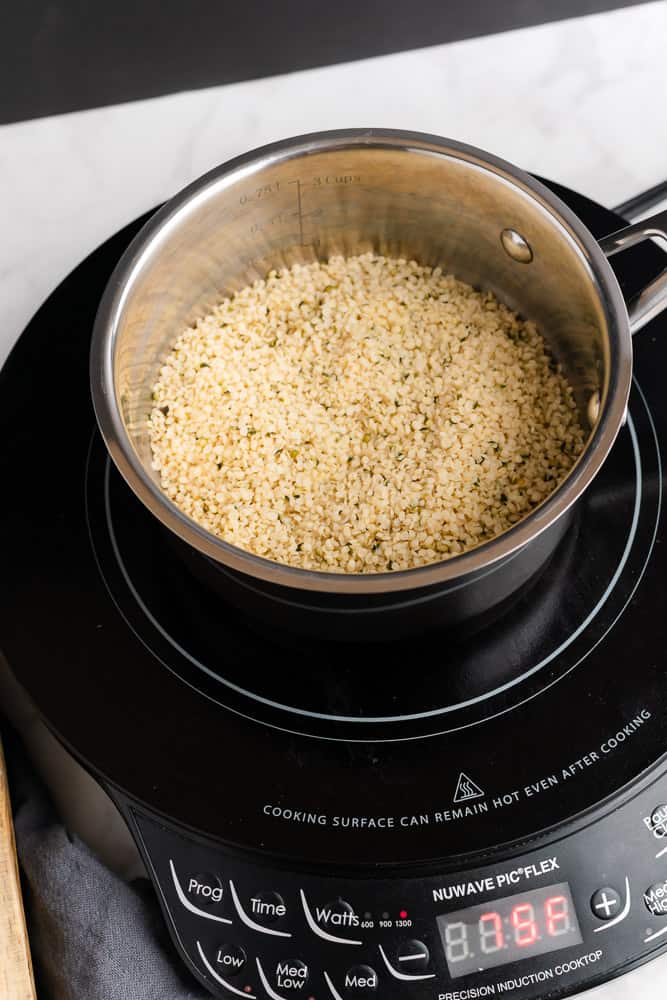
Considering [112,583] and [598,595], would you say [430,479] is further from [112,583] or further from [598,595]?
[112,583]

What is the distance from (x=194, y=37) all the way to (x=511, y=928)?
1027 millimetres

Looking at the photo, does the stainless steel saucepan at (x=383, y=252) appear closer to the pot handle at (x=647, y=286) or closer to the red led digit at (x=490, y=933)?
the pot handle at (x=647, y=286)

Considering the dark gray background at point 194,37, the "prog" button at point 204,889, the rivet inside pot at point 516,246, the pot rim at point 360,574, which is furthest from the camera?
the dark gray background at point 194,37

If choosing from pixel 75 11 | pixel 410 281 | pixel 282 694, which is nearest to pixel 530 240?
pixel 410 281

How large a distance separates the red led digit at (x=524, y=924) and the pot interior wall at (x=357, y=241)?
433mm

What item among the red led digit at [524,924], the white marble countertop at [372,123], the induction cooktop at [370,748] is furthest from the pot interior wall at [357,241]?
the red led digit at [524,924]

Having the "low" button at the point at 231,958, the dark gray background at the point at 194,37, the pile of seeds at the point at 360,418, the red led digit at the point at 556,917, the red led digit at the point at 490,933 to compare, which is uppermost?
the dark gray background at the point at 194,37

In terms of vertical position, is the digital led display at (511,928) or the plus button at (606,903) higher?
the plus button at (606,903)

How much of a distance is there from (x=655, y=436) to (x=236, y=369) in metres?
0.42

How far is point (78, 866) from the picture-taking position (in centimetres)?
85

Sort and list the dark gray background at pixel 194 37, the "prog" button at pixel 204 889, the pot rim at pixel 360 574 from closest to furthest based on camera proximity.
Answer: the pot rim at pixel 360 574 → the "prog" button at pixel 204 889 → the dark gray background at pixel 194 37

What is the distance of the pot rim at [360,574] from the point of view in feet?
2.28

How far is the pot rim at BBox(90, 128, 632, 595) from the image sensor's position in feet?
2.28

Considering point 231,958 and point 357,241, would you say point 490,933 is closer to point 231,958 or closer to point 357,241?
point 231,958
